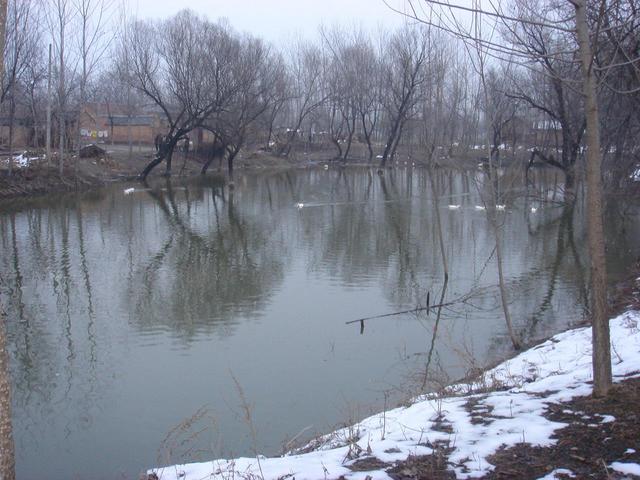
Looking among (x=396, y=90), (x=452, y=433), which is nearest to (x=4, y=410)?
(x=452, y=433)

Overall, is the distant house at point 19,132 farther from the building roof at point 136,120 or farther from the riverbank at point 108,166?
the building roof at point 136,120

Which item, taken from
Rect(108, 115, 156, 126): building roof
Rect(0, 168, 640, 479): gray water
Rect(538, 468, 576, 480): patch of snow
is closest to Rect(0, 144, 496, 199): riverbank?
Rect(0, 168, 640, 479): gray water

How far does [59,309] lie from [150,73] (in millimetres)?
29881

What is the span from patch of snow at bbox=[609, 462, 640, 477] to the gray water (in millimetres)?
3286

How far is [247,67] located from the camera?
4097 cm

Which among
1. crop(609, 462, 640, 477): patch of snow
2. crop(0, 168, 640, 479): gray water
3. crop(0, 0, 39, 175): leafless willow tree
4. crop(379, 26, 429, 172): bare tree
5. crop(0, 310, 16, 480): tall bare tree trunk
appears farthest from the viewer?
crop(379, 26, 429, 172): bare tree

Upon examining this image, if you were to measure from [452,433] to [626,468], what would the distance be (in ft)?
3.93

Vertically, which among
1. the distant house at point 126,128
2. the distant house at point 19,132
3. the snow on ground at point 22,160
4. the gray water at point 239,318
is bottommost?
the gray water at point 239,318

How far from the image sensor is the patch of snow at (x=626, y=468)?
138 inches

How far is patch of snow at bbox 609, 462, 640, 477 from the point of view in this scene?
11.5ft

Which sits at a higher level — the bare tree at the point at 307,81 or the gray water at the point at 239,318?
the bare tree at the point at 307,81

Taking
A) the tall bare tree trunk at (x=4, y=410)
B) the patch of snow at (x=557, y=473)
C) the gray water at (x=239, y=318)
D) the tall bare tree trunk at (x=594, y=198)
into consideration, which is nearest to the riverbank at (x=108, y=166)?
the gray water at (x=239, y=318)

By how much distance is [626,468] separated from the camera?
355 cm

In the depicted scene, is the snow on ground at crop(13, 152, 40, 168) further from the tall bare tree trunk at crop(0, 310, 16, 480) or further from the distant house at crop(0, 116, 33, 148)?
the tall bare tree trunk at crop(0, 310, 16, 480)
